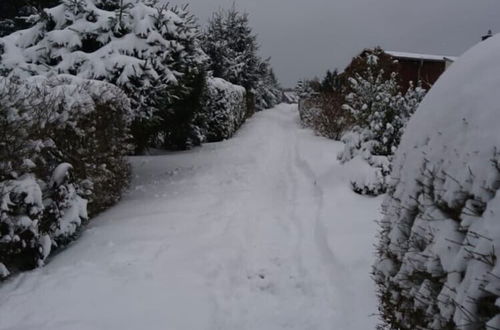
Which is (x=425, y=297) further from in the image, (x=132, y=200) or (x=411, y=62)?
(x=411, y=62)

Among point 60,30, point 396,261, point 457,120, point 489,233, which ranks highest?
point 60,30

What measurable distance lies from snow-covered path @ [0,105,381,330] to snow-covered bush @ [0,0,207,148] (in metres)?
2.08

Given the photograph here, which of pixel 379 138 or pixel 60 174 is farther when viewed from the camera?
pixel 379 138

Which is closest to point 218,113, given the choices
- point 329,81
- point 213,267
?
point 329,81

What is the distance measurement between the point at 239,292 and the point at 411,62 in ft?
103

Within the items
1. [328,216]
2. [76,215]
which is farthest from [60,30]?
[328,216]

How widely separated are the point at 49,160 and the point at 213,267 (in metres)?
2.26

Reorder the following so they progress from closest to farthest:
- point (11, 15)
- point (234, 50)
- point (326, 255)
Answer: point (326, 255) → point (11, 15) → point (234, 50)

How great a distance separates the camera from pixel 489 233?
4.66 ft

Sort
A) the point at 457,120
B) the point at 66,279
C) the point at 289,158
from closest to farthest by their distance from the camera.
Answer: the point at 457,120
the point at 66,279
the point at 289,158

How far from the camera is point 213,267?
164 inches

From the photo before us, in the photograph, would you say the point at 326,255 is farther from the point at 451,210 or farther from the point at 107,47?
the point at 107,47

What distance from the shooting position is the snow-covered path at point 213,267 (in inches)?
129

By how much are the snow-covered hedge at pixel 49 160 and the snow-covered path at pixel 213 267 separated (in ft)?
1.09
